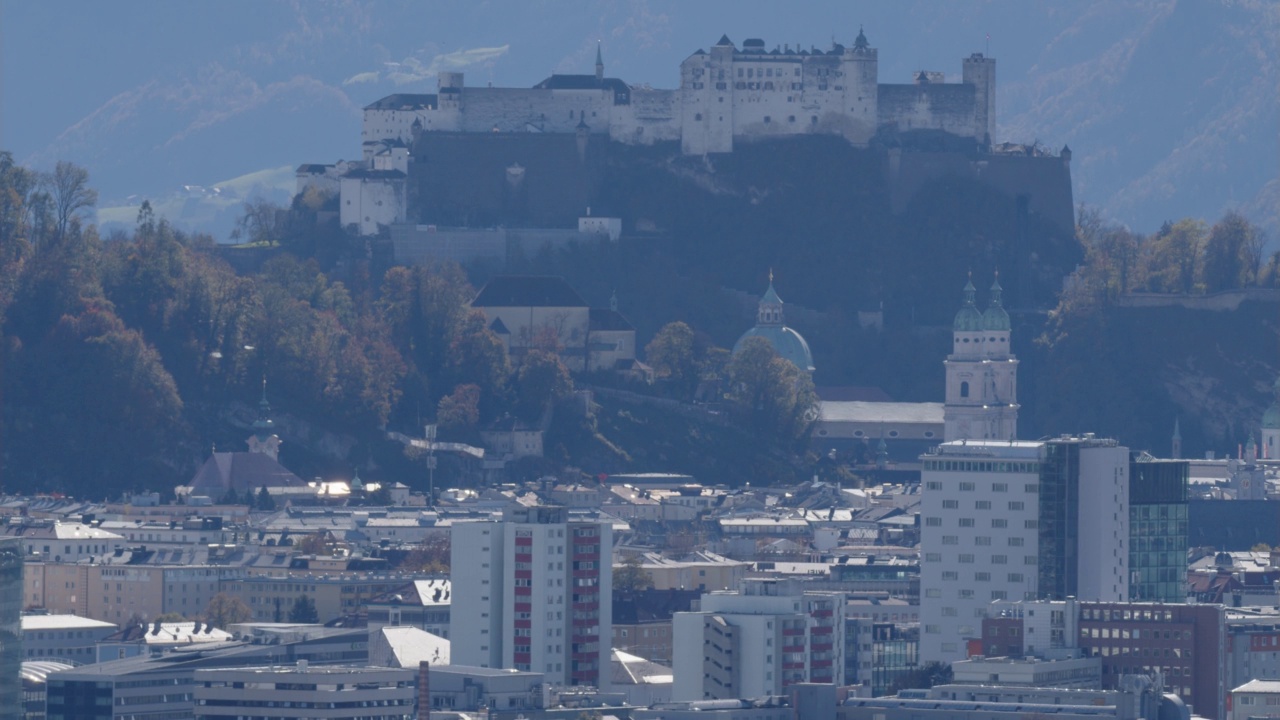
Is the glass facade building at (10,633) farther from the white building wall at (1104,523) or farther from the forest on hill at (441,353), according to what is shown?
the forest on hill at (441,353)

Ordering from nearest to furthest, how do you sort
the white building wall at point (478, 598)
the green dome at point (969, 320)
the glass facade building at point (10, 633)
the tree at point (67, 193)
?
the glass facade building at point (10, 633) < the white building wall at point (478, 598) < the tree at point (67, 193) < the green dome at point (969, 320)

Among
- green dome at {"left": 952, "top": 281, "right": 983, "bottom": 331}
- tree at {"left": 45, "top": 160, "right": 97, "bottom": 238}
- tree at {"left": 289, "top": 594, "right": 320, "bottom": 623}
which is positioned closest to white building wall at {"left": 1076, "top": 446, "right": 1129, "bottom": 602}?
tree at {"left": 289, "top": 594, "right": 320, "bottom": 623}

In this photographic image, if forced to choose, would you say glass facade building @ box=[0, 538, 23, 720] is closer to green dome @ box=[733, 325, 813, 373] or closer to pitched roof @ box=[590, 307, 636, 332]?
pitched roof @ box=[590, 307, 636, 332]

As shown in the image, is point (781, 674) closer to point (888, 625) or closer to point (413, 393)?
point (888, 625)

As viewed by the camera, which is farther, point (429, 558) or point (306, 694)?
point (429, 558)

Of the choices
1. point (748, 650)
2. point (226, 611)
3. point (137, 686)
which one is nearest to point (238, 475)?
point (226, 611)

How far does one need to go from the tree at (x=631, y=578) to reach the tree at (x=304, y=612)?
7100mm

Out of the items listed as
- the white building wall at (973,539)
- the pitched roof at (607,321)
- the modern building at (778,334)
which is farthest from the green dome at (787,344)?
the white building wall at (973,539)

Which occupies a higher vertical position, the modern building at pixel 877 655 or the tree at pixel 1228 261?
the tree at pixel 1228 261

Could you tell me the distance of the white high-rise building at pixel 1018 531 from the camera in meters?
82.3

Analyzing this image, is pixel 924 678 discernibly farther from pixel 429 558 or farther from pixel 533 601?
pixel 429 558

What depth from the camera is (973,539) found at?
273ft

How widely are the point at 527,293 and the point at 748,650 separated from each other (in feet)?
219

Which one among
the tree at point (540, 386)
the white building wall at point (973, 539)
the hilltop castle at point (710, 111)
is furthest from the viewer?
the hilltop castle at point (710, 111)
